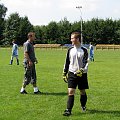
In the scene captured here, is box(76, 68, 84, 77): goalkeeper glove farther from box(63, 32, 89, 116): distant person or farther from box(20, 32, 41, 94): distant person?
box(20, 32, 41, 94): distant person

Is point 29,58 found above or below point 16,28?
below

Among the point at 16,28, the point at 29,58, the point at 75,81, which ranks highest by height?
the point at 16,28

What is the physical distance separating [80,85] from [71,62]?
65cm

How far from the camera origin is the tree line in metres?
97.6

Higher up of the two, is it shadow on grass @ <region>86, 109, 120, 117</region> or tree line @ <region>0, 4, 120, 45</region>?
tree line @ <region>0, 4, 120, 45</region>

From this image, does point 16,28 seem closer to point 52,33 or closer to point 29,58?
point 52,33

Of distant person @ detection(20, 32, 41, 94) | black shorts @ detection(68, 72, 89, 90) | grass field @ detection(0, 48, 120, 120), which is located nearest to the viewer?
grass field @ detection(0, 48, 120, 120)

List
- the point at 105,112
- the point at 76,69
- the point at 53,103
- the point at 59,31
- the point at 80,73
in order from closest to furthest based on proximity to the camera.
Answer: the point at 80,73 → the point at 76,69 → the point at 105,112 → the point at 53,103 → the point at 59,31

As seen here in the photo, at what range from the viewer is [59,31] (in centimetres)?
10112

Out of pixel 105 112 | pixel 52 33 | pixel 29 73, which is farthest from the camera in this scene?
pixel 52 33

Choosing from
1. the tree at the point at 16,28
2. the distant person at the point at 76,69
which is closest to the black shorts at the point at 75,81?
the distant person at the point at 76,69

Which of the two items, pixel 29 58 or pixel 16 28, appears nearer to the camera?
pixel 29 58

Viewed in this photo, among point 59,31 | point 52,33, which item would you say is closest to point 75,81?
point 59,31

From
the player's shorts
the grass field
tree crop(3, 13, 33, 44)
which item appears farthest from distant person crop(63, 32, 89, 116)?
tree crop(3, 13, 33, 44)
